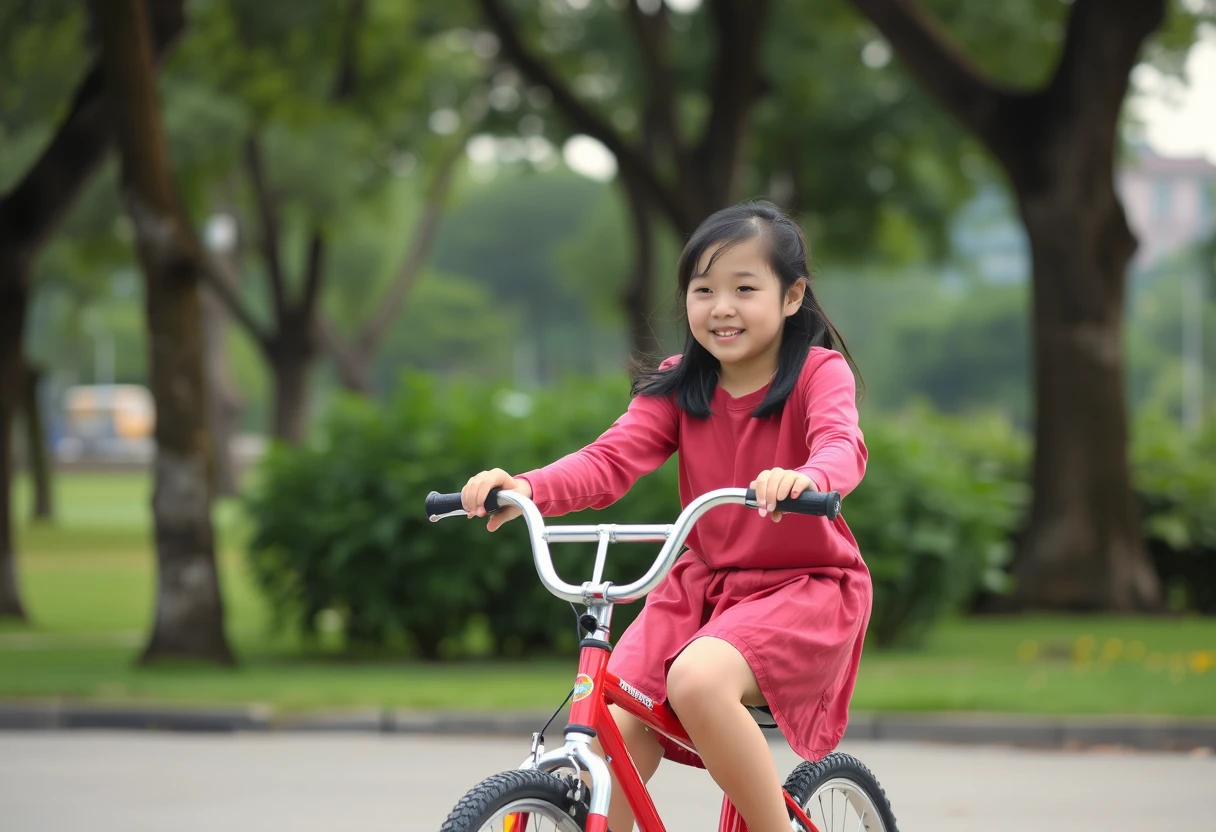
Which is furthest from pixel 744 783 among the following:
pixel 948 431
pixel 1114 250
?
pixel 948 431

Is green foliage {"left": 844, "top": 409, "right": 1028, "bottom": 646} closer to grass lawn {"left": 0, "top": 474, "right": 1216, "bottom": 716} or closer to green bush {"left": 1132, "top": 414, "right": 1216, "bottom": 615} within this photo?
grass lawn {"left": 0, "top": 474, "right": 1216, "bottom": 716}

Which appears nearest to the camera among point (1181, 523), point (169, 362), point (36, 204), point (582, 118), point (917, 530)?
point (169, 362)

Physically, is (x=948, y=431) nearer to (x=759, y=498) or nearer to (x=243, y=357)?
(x=759, y=498)

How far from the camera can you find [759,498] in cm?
315

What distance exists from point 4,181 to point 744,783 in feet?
61.2

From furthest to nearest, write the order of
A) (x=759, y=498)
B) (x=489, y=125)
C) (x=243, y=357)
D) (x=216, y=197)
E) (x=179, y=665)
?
(x=243, y=357), (x=216, y=197), (x=489, y=125), (x=179, y=665), (x=759, y=498)

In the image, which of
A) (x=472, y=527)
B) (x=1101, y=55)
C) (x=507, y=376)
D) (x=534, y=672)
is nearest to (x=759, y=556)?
(x=534, y=672)

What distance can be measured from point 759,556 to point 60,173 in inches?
443

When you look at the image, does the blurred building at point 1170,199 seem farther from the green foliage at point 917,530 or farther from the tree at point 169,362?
the tree at point 169,362

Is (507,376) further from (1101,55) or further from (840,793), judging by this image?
(840,793)

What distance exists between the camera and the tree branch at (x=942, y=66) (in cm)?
1520

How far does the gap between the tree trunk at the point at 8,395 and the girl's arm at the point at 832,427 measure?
11.6 m

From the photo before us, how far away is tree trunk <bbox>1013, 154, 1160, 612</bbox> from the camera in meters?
15.1

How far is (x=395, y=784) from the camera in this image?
7641 mm
